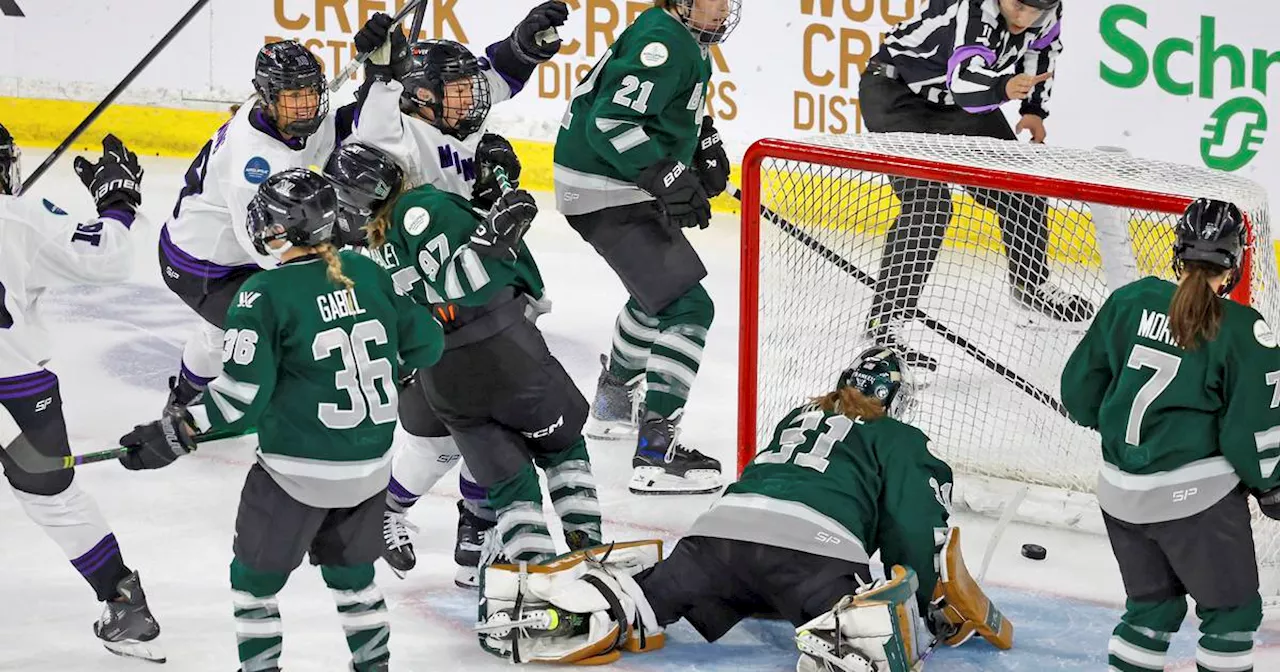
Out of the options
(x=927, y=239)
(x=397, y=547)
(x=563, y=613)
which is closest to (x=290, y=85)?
(x=397, y=547)

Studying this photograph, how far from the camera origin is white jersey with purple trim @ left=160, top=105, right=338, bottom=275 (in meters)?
4.02

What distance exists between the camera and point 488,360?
3.60 metres

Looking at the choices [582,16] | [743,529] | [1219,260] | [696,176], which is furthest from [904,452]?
[582,16]

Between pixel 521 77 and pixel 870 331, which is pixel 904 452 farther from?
pixel 521 77

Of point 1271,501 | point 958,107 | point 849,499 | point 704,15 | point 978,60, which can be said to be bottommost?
point 849,499

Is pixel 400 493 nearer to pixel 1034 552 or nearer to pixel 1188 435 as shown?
pixel 1034 552

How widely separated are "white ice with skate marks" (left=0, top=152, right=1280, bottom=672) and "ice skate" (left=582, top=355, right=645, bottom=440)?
10 cm

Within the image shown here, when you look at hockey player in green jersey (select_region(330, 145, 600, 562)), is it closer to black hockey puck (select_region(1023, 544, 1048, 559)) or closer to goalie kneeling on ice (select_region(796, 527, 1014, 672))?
goalie kneeling on ice (select_region(796, 527, 1014, 672))

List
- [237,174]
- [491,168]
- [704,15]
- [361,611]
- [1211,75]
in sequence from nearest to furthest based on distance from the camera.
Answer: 1. [361,611]
2. [491,168]
3. [237,174]
4. [704,15]
5. [1211,75]

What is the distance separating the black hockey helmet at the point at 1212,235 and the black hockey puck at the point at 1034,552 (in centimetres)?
118

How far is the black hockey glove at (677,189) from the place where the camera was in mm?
4121

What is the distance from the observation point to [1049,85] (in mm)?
5105

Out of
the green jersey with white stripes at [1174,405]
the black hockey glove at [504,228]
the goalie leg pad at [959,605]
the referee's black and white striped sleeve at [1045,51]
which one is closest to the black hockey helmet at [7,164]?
the black hockey glove at [504,228]

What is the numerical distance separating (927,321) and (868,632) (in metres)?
1.38
